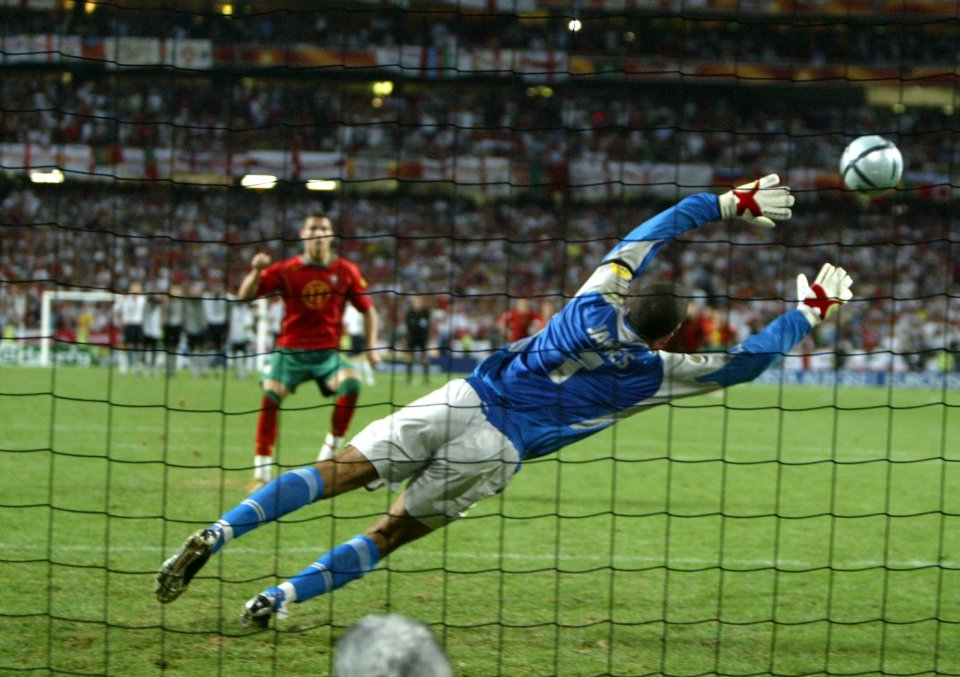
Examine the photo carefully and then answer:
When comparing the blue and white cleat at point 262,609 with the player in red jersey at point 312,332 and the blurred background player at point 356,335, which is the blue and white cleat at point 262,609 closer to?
the player in red jersey at point 312,332

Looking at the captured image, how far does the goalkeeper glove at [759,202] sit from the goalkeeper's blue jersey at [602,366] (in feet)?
0.25

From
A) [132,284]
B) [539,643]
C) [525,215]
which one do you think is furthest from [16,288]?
[539,643]

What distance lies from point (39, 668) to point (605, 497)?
5.13 m

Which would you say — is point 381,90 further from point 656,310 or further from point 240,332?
point 656,310

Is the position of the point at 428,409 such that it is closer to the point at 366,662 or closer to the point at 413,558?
the point at 413,558

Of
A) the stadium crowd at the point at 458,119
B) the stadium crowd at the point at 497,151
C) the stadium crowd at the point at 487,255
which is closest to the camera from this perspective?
the stadium crowd at the point at 487,255

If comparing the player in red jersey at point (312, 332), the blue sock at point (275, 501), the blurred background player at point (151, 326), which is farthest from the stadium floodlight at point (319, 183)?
the blurred background player at point (151, 326)

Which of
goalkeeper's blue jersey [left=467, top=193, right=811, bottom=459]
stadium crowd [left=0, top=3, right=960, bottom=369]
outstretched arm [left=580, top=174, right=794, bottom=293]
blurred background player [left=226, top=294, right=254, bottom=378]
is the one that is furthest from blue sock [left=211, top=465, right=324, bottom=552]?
stadium crowd [left=0, top=3, right=960, bottom=369]

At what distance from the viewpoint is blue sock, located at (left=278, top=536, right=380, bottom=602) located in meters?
4.52

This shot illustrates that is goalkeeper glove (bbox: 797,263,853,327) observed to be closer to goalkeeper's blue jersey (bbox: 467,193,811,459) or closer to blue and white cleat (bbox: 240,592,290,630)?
goalkeeper's blue jersey (bbox: 467,193,811,459)

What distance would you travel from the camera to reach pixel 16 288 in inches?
883

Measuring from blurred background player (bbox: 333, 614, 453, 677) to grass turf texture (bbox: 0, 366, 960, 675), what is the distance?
249cm

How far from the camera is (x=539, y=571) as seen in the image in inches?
223

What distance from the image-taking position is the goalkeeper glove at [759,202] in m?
4.64
